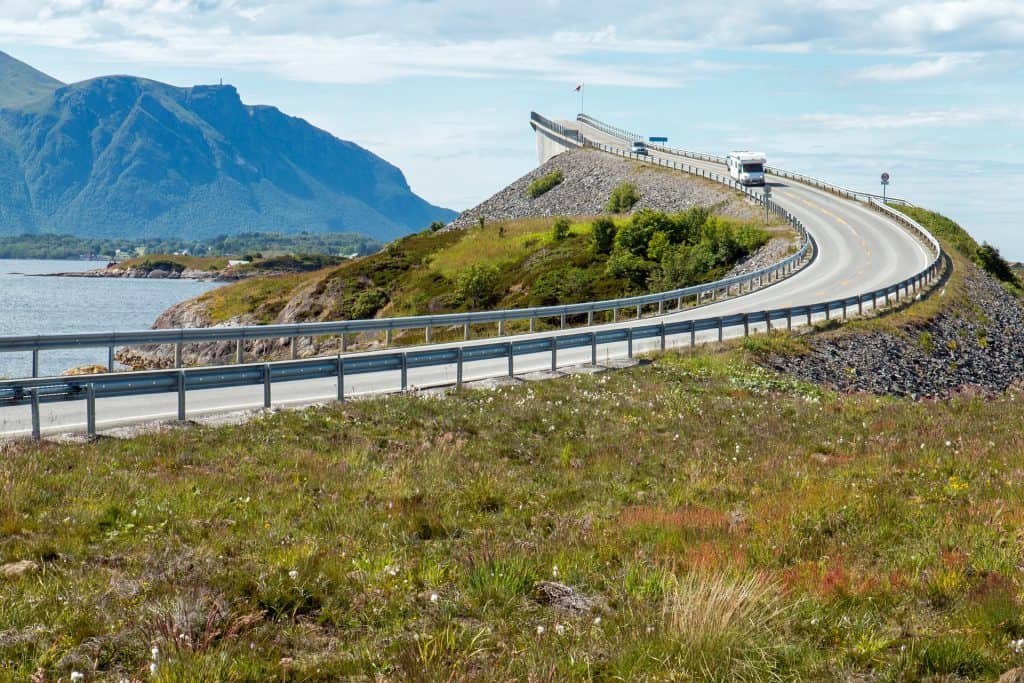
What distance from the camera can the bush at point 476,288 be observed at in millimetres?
68625

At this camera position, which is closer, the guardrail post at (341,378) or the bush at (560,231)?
the guardrail post at (341,378)

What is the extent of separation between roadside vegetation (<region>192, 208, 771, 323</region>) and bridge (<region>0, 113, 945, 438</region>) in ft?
→ 20.4

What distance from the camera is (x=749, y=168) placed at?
9869 centimetres

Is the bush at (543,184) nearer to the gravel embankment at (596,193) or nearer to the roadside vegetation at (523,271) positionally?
the gravel embankment at (596,193)

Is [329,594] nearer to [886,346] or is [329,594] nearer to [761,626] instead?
[761,626]

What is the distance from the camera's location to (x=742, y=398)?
22906mm

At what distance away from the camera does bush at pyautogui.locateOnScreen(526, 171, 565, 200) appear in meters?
126

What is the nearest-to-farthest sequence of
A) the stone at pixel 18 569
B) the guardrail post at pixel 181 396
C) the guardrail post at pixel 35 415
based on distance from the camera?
the stone at pixel 18 569
the guardrail post at pixel 35 415
the guardrail post at pixel 181 396

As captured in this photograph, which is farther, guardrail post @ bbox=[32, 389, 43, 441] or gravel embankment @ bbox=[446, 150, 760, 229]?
gravel embankment @ bbox=[446, 150, 760, 229]

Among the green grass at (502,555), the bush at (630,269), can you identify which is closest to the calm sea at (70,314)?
the bush at (630,269)

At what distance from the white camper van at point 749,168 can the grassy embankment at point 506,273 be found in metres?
16.6

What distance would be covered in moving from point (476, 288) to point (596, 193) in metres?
47.7

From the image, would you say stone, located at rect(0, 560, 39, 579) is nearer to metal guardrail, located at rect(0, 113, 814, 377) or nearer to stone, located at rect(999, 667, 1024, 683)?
stone, located at rect(999, 667, 1024, 683)

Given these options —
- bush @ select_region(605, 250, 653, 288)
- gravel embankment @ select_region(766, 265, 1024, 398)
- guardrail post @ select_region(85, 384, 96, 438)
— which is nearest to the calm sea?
bush @ select_region(605, 250, 653, 288)
